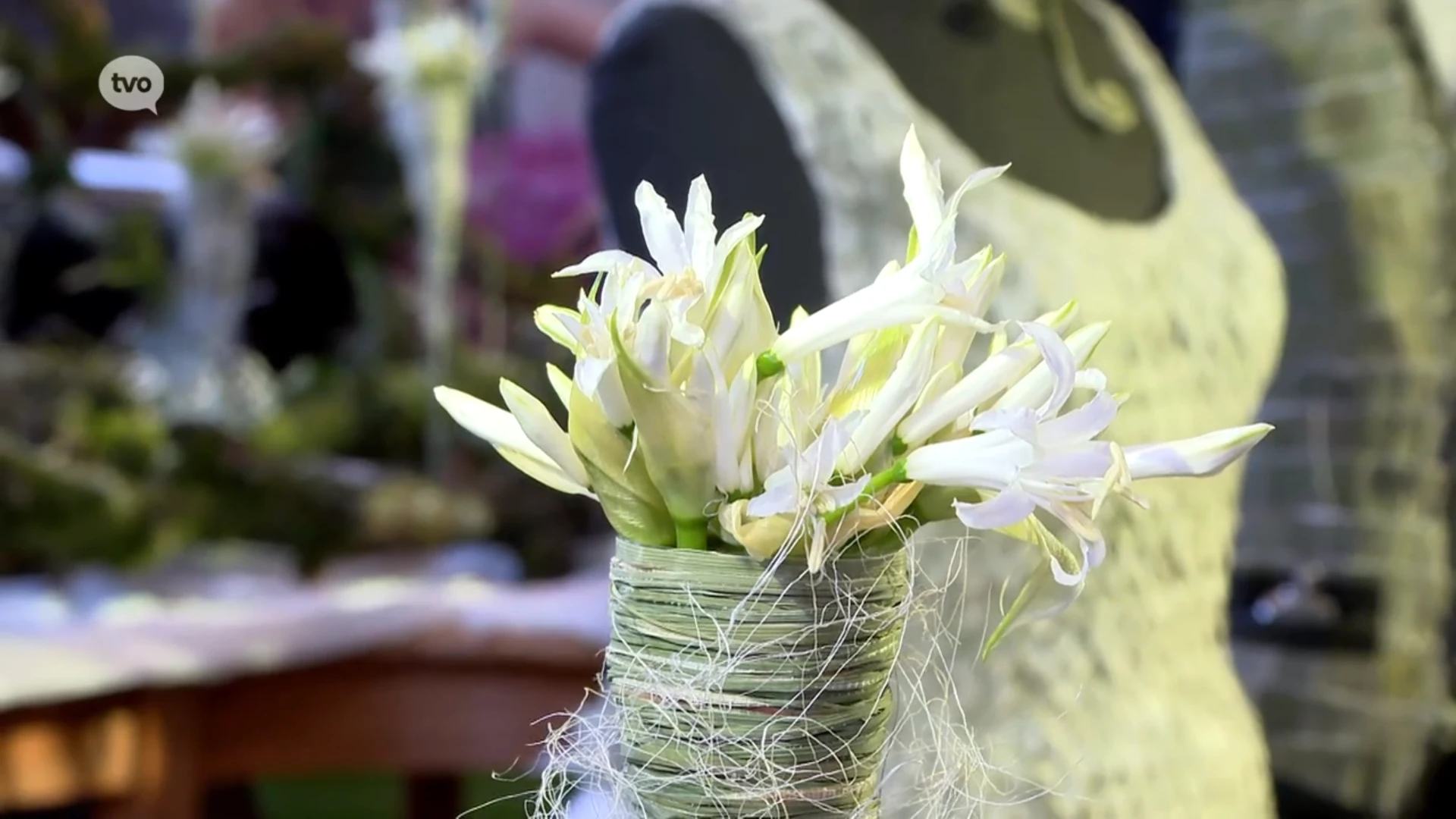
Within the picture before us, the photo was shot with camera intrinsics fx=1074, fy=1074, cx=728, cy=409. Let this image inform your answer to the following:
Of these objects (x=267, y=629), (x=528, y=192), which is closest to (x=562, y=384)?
(x=267, y=629)

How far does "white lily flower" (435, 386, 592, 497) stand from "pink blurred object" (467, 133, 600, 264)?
0.58m

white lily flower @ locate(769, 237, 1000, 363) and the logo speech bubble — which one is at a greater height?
the logo speech bubble

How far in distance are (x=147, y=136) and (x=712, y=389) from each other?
1.94 feet

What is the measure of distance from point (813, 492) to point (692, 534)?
3cm

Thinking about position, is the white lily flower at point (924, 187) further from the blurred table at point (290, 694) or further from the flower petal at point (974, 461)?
the blurred table at point (290, 694)

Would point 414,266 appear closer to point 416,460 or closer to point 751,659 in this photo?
point 416,460

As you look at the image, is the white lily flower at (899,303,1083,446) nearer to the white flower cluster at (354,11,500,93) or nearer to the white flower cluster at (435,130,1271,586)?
the white flower cluster at (435,130,1271,586)

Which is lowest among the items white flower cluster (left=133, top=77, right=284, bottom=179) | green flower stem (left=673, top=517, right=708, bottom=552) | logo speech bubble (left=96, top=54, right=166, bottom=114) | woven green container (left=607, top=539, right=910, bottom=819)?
woven green container (left=607, top=539, right=910, bottom=819)

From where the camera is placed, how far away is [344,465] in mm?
713

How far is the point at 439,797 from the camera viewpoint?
77cm

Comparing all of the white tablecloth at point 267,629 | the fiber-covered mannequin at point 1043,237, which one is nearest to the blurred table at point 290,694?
the white tablecloth at point 267,629

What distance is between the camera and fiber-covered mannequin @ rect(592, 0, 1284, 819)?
1.41 feet

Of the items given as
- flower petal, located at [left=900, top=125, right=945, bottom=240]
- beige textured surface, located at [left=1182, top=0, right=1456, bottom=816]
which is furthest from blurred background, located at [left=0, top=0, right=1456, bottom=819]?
flower petal, located at [left=900, top=125, right=945, bottom=240]

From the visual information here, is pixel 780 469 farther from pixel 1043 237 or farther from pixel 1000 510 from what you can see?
pixel 1043 237
